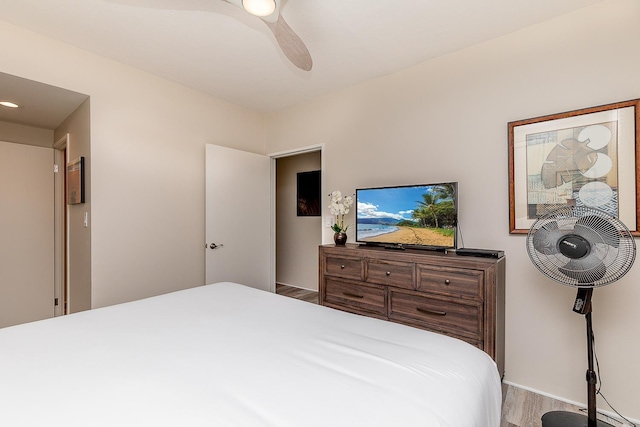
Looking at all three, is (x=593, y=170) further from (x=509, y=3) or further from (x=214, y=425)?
(x=214, y=425)

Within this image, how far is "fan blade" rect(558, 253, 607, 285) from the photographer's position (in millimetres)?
1488

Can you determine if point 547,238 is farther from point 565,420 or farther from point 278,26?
point 278,26

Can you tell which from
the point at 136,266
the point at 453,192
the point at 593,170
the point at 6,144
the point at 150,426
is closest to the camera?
the point at 150,426

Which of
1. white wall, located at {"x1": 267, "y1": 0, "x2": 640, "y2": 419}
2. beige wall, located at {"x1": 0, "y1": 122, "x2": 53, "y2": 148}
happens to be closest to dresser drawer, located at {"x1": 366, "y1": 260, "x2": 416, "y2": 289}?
white wall, located at {"x1": 267, "y1": 0, "x2": 640, "y2": 419}

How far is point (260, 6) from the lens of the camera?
4.72 ft

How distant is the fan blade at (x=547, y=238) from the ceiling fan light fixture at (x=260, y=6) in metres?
1.84

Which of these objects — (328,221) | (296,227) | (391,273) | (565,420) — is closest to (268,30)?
(328,221)

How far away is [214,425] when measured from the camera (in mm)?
713

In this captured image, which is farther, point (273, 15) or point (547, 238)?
point (547, 238)

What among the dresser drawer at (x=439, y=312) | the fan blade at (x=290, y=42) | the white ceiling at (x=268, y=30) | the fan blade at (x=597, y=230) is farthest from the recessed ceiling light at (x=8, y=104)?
the fan blade at (x=597, y=230)

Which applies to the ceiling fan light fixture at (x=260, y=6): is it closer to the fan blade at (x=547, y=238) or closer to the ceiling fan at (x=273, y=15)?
the ceiling fan at (x=273, y=15)

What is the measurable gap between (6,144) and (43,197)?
2.04ft

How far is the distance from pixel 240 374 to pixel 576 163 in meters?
2.32

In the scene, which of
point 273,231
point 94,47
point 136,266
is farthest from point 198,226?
point 94,47
